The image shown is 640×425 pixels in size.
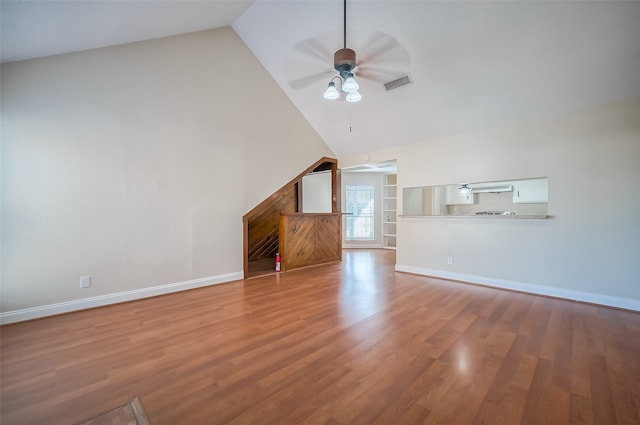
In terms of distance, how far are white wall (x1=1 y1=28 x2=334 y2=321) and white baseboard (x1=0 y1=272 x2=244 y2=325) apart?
2 centimetres

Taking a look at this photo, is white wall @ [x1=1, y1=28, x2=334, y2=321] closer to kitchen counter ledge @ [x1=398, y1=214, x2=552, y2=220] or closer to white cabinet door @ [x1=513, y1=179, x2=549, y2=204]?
kitchen counter ledge @ [x1=398, y1=214, x2=552, y2=220]

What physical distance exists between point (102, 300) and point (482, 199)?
5619 millimetres

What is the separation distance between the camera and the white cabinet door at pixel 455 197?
444 cm

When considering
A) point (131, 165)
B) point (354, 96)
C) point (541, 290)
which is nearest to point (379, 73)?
point (354, 96)

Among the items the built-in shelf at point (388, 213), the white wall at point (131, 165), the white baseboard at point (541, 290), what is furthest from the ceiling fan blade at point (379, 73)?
the built-in shelf at point (388, 213)

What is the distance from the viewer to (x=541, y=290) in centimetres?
365

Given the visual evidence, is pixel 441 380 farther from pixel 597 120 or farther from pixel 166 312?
pixel 597 120

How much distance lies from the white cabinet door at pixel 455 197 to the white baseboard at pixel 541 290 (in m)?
1.22

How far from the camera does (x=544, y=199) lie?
3688 millimetres

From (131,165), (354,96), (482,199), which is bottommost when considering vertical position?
(482,199)

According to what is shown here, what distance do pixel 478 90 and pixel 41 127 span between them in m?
5.31

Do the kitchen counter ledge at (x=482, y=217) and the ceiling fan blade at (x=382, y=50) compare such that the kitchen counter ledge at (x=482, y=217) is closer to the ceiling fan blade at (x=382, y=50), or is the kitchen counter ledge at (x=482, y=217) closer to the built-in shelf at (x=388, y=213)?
the ceiling fan blade at (x=382, y=50)

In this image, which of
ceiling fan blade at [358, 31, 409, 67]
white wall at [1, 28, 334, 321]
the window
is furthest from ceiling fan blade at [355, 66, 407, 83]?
the window

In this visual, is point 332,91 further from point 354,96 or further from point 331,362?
point 331,362
